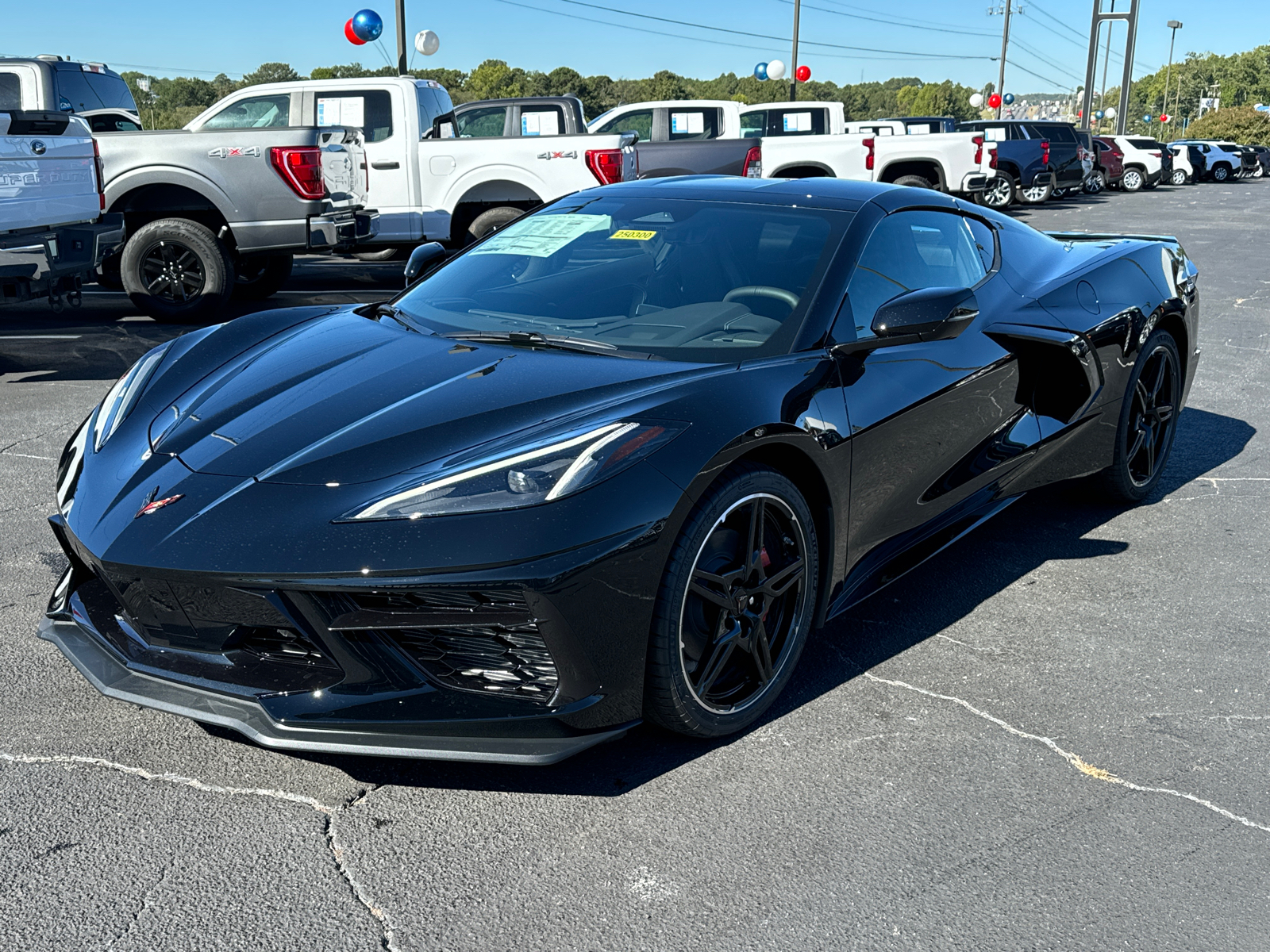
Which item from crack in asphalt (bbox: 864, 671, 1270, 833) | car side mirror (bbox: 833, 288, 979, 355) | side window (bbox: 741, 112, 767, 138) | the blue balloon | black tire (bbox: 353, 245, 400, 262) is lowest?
crack in asphalt (bbox: 864, 671, 1270, 833)

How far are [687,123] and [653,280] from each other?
13446mm

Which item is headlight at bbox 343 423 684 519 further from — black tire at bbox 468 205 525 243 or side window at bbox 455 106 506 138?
side window at bbox 455 106 506 138

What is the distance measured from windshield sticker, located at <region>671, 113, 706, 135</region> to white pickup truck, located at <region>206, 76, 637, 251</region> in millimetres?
4808

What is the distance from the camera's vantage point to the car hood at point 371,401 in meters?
2.75

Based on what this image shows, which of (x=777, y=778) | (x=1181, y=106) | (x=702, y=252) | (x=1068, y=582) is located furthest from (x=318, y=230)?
(x=1181, y=106)

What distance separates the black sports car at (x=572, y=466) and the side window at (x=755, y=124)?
1553 cm

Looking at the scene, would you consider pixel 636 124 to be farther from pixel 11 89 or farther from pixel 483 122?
pixel 11 89

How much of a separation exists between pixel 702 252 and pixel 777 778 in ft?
5.62

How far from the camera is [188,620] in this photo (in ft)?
8.46

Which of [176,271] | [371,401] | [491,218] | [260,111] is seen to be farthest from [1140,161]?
[371,401]

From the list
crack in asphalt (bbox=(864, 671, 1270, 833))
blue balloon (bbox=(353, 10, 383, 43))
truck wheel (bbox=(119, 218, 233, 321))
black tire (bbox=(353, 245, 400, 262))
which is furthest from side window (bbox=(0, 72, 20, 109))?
crack in asphalt (bbox=(864, 671, 1270, 833))

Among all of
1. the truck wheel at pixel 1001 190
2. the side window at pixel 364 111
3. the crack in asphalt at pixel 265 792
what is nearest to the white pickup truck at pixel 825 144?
the side window at pixel 364 111

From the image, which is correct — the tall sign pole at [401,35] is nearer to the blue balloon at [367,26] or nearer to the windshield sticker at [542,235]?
the blue balloon at [367,26]

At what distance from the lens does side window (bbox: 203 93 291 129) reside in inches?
444
